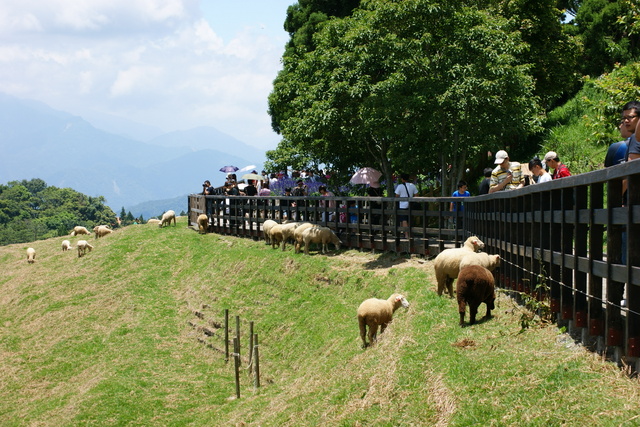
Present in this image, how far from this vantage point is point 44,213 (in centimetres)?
15250

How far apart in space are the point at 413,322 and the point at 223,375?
819cm

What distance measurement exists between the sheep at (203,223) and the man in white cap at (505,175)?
2254cm

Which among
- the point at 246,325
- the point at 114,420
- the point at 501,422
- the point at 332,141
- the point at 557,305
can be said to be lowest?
the point at 114,420

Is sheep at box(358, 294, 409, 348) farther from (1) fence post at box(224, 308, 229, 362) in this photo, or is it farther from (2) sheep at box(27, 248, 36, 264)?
(2) sheep at box(27, 248, 36, 264)

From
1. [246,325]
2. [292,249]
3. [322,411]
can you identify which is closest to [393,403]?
[322,411]

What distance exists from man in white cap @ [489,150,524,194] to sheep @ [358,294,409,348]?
9.96ft

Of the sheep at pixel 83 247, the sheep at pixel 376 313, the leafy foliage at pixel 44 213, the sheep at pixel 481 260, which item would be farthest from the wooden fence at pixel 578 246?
the leafy foliage at pixel 44 213

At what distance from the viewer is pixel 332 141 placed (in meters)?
25.9

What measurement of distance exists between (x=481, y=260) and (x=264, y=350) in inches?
339

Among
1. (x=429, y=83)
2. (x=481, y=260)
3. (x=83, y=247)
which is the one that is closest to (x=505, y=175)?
(x=481, y=260)

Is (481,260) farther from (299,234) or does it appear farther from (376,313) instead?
(299,234)

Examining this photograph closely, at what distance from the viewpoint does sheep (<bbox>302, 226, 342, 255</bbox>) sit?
2197cm

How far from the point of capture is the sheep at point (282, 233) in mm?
23867

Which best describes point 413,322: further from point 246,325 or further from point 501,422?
point 246,325
